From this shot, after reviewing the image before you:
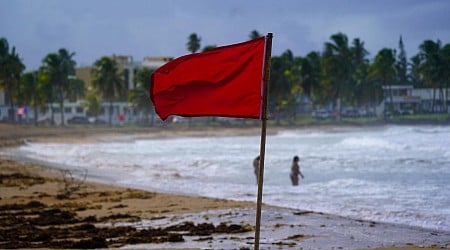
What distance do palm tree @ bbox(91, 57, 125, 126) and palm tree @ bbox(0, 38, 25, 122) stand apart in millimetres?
9468

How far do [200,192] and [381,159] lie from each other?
14.9 metres

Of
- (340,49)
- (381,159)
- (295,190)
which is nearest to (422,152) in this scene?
(381,159)

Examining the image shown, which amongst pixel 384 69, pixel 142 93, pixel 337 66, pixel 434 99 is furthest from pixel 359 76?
pixel 434 99

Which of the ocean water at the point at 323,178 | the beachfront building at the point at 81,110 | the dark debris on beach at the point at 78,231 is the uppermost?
the beachfront building at the point at 81,110

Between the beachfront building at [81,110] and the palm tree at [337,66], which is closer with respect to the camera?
the beachfront building at [81,110]

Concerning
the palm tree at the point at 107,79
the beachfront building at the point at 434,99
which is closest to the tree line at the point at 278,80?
the palm tree at the point at 107,79

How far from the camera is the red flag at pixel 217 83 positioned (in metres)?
6.39

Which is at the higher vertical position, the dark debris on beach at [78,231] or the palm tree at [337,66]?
the palm tree at [337,66]

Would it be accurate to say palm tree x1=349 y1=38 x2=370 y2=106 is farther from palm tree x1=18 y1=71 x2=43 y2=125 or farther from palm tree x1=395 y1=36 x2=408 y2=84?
palm tree x1=18 y1=71 x2=43 y2=125

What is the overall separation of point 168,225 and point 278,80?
8145 cm

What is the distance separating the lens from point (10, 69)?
8644 cm

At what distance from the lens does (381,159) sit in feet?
105

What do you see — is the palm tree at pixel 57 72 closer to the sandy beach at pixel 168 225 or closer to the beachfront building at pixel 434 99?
the beachfront building at pixel 434 99

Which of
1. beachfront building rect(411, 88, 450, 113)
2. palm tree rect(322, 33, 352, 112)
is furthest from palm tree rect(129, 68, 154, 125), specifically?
beachfront building rect(411, 88, 450, 113)
